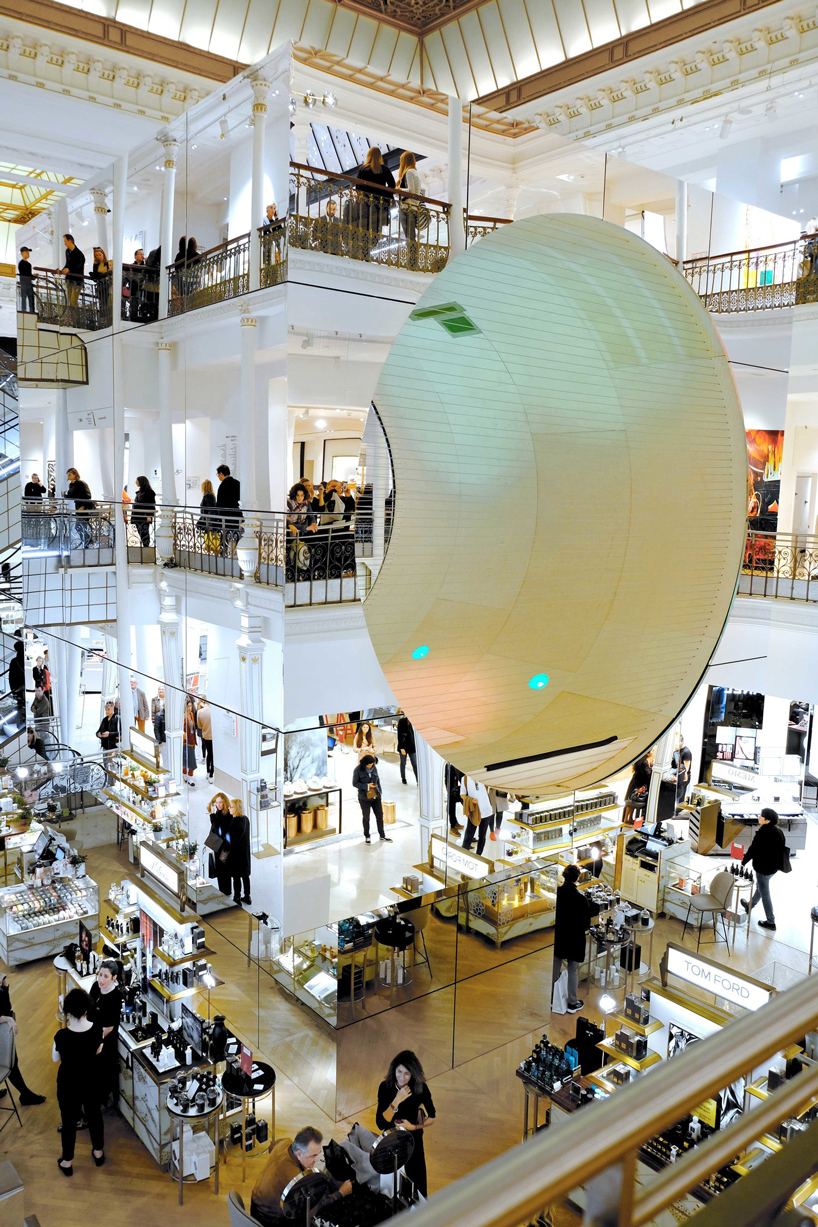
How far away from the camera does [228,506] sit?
4086mm

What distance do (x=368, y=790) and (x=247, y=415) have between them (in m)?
1.80

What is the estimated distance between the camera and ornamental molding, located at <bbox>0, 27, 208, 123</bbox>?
6.50 metres

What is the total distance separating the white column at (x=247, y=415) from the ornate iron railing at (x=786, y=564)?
12.8 ft

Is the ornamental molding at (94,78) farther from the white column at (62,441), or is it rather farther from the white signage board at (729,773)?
the white signage board at (729,773)

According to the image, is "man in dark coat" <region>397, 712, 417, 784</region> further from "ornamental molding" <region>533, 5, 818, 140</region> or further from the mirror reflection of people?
"ornamental molding" <region>533, 5, 818, 140</region>

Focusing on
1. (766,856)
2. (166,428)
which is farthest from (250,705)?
(766,856)

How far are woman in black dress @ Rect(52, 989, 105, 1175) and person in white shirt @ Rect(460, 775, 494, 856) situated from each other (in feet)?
8.34

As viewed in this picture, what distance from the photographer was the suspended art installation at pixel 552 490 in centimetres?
233

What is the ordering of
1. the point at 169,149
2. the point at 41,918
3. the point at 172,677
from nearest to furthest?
the point at 169,149, the point at 172,677, the point at 41,918

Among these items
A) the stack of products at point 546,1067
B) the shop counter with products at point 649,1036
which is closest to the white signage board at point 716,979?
Result: the shop counter with products at point 649,1036

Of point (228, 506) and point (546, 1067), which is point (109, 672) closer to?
point (228, 506)

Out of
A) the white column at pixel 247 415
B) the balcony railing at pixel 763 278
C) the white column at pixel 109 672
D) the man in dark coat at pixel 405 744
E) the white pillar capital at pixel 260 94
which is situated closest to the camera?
the white pillar capital at pixel 260 94

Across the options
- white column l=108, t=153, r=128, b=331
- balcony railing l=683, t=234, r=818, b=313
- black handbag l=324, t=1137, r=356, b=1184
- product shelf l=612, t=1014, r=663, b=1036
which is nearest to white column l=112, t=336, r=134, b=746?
white column l=108, t=153, r=128, b=331

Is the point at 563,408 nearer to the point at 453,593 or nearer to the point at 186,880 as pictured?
the point at 453,593
